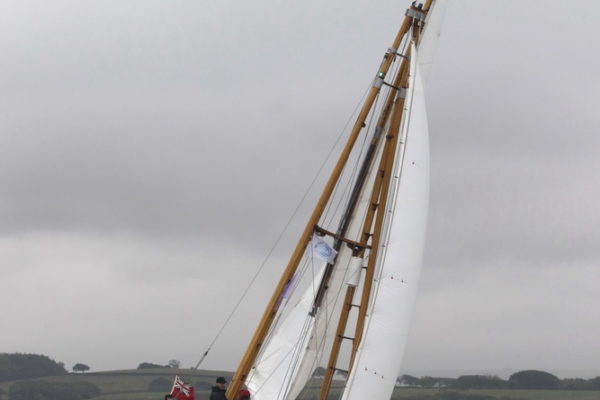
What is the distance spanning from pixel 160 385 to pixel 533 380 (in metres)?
33.1

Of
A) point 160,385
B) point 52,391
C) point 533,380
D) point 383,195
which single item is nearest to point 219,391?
point 383,195

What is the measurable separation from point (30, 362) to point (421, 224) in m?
106

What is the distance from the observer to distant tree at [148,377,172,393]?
106188 millimetres

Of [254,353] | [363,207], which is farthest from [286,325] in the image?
[363,207]

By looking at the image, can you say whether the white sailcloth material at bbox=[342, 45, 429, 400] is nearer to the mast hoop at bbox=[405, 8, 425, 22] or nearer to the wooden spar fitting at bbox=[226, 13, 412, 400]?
the wooden spar fitting at bbox=[226, 13, 412, 400]

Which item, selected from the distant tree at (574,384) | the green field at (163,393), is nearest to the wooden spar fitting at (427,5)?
the green field at (163,393)

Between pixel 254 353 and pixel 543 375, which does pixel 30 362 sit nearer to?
pixel 543 375

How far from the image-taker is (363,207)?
121 feet

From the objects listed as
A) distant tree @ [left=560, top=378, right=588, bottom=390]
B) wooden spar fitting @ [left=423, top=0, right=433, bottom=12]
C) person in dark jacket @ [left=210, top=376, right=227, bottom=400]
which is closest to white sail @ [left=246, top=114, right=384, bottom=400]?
person in dark jacket @ [left=210, top=376, right=227, bottom=400]

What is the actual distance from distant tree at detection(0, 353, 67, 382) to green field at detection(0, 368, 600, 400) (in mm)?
3683

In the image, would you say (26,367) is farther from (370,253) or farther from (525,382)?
(370,253)

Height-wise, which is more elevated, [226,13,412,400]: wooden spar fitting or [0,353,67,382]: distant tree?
[0,353,67,382]: distant tree

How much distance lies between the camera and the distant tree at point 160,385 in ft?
348

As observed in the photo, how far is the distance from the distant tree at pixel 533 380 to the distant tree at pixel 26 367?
5484 centimetres
